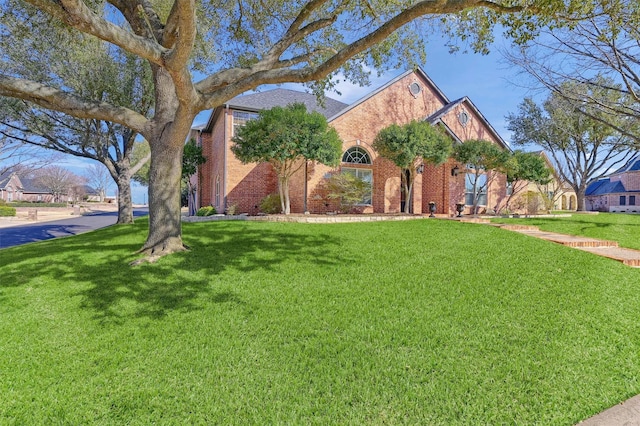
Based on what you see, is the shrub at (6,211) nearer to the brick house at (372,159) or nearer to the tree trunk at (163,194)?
the brick house at (372,159)

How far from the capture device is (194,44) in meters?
7.43

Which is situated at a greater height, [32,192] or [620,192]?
[32,192]

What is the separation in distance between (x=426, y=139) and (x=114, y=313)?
13.2 m

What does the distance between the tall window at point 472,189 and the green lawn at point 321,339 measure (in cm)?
1135

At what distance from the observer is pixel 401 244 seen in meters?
7.71

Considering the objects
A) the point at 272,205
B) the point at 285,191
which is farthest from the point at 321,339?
the point at 272,205

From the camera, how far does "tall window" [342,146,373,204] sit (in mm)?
15758

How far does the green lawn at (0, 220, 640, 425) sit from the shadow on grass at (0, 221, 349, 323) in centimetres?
5

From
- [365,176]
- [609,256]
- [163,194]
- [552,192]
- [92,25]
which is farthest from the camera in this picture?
[552,192]

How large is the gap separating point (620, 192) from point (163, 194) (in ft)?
182

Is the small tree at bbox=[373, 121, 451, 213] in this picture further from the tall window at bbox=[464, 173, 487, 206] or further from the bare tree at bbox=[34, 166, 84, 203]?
the bare tree at bbox=[34, 166, 84, 203]

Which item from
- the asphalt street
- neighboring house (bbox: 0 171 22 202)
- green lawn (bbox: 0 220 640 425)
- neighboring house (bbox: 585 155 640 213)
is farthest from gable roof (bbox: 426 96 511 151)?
neighboring house (bbox: 0 171 22 202)

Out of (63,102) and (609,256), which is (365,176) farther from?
(63,102)

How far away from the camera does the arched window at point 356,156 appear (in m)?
15.8
